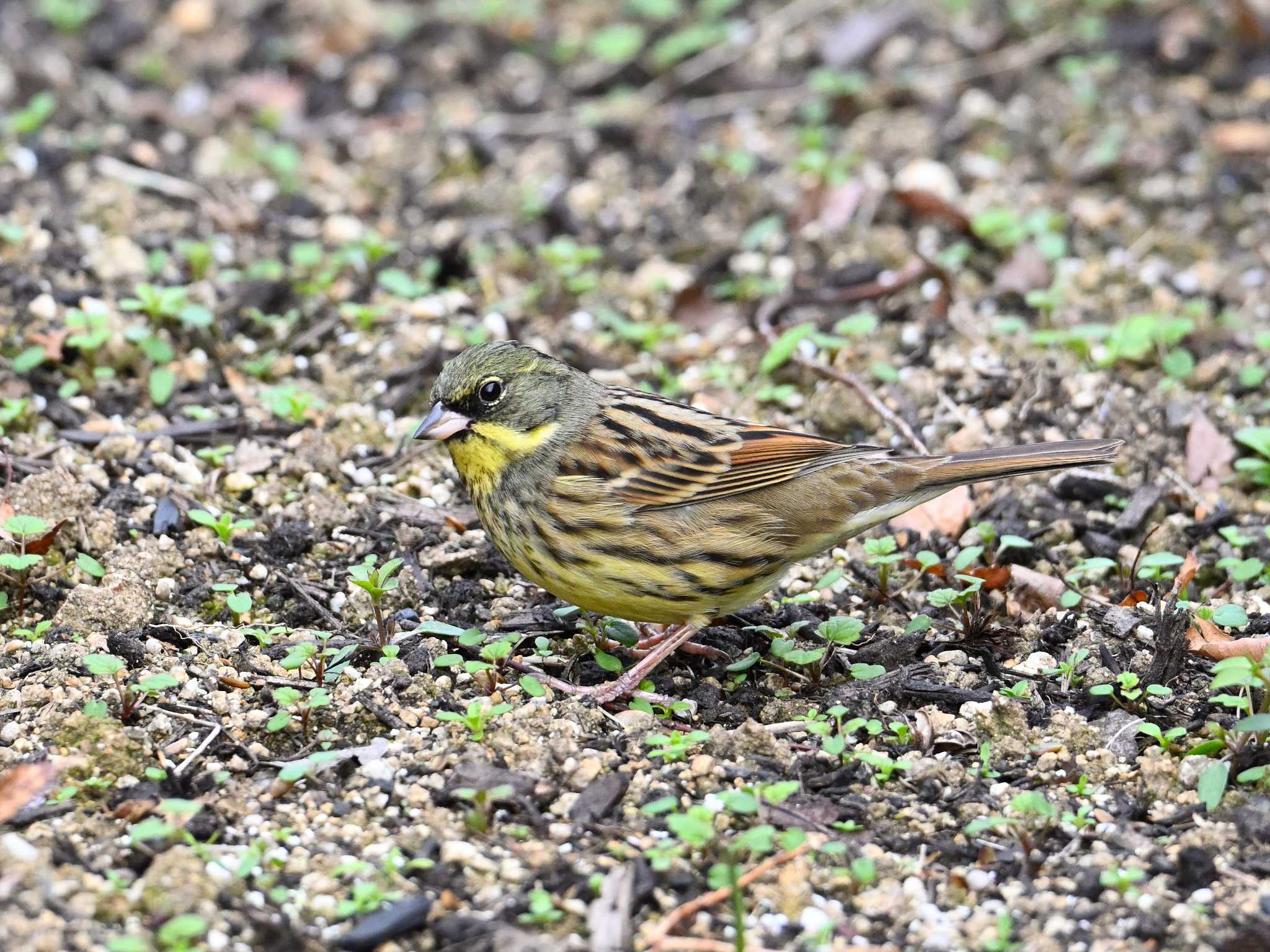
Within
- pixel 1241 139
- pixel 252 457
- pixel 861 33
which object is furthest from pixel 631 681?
pixel 861 33

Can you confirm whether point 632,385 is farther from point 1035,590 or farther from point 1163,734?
point 1163,734

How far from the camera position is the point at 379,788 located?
4348mm

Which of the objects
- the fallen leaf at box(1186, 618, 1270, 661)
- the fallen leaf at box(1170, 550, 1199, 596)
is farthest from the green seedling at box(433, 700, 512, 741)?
the fallen leaf at box(1170, 550, 1199, 596)

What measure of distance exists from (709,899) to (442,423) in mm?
1931

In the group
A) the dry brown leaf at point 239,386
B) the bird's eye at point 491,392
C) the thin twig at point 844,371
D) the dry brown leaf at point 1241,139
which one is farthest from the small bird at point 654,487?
the dry brown leaf at point 1241,139

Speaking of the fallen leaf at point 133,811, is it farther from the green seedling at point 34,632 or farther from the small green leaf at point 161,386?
the small green leaf at point 161,386

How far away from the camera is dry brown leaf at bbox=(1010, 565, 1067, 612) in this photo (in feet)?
17.8

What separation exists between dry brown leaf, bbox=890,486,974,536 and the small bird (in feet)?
2.33

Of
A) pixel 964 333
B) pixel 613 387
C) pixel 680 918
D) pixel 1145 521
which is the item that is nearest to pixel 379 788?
pixel 680 918

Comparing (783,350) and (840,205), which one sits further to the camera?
(840,205)

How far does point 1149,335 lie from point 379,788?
4.08m

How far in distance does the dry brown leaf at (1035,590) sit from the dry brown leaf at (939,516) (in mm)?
433

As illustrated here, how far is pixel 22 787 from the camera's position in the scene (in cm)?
400

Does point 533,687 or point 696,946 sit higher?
point 533,687
